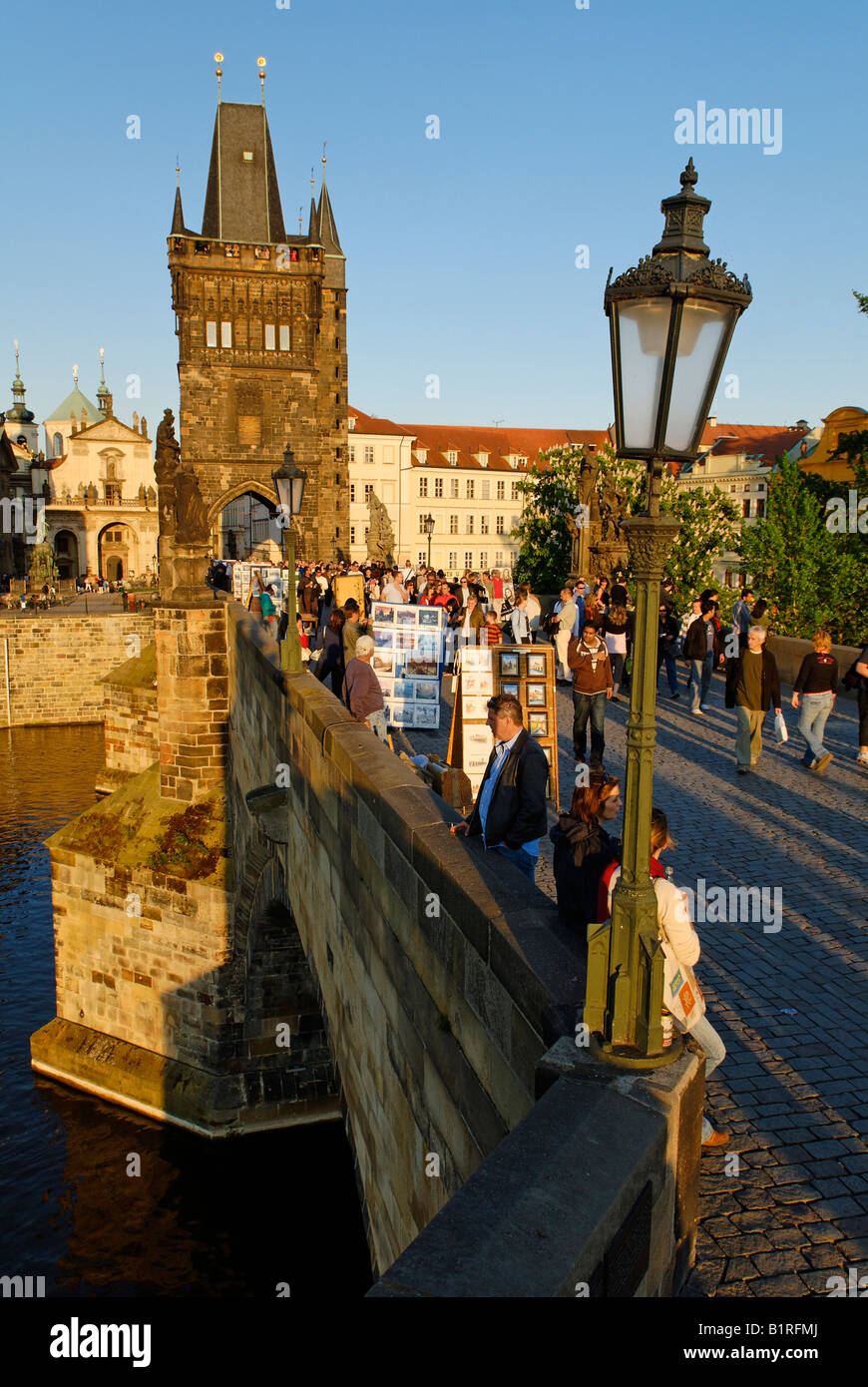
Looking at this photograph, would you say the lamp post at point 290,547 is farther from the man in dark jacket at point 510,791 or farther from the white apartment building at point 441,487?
the white apartment building at point 441,487

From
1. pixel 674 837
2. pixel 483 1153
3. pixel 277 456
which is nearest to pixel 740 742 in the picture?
pixel 674 837

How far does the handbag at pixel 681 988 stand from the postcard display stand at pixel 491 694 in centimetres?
654

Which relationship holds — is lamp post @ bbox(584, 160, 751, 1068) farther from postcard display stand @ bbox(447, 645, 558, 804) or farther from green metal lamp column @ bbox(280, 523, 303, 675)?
postcard display stand @ bbox(447, 645, 558, 804)

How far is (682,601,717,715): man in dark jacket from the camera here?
49.1 feet

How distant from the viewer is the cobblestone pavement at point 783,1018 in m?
3.47

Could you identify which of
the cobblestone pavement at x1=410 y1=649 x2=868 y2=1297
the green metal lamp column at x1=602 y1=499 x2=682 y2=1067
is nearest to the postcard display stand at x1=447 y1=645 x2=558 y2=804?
the cobblestone pavement at x1=410 y1=649 x2=868 y2=1297

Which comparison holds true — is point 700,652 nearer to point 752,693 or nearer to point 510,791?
point 752,693

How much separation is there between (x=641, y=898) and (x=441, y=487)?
8353 cm

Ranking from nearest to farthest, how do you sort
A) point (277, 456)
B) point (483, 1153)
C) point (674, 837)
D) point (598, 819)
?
point (483, 1153)
point (598, 819)
point (674, 837)
point (277, 456)

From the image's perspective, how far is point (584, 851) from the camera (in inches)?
170

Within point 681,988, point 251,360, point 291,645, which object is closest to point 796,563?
point 291,645

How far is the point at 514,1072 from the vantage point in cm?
366
